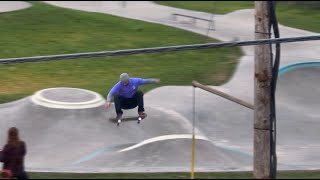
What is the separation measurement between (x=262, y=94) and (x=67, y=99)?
20.0 ft

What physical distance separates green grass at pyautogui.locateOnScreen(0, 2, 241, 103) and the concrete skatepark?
1.88 m

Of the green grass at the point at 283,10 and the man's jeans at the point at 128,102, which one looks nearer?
the man's jeans at the point at 128,102

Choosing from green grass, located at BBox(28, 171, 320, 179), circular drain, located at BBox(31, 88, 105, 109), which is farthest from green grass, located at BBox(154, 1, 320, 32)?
green grass, located at BBox(28, 171, 320, 179)

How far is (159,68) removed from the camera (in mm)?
22500

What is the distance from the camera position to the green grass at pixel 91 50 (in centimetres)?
2028

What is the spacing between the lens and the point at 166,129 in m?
15.5

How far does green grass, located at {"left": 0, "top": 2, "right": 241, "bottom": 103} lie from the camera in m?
20.3

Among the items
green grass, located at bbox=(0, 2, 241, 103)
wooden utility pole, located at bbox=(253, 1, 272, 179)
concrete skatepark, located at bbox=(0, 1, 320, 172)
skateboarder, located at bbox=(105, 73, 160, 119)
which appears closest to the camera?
wooden utility pole, located at bbox=(253, 1, 272, 179)

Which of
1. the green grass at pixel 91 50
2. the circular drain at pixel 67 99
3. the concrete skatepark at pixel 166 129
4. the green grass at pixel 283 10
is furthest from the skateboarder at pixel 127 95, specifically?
the green grass at pixel 283 10

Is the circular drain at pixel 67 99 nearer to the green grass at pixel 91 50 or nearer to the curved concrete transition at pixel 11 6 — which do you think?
the green grass at pixel 91 50

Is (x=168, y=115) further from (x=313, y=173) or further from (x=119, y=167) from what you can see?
(x=313, y=173)

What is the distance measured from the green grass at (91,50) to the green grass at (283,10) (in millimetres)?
5106

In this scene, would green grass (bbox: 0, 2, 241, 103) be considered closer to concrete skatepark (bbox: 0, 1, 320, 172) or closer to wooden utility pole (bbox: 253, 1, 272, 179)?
concrete skatepark (bbox: 0, 1, 320, 172)

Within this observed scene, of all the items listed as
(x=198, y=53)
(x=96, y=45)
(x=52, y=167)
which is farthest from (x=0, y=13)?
(x=52, y=167)
